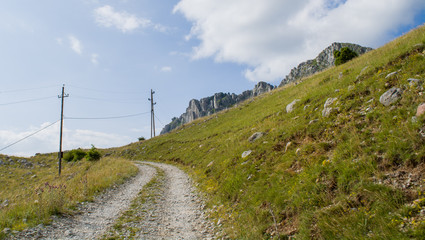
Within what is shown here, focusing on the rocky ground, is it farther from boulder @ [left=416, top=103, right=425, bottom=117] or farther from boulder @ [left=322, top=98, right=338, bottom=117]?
boulder @ [left=322, top=98, right=338, bottom=117]

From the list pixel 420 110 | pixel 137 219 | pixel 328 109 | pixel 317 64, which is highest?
pixel 317 64

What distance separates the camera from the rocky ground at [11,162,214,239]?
8023 mm

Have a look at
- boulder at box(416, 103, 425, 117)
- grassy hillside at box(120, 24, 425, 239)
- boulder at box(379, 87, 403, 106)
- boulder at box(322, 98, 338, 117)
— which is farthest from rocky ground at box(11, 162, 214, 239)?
boulder at box(379, 87, 403, 106)

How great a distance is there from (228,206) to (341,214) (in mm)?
5630

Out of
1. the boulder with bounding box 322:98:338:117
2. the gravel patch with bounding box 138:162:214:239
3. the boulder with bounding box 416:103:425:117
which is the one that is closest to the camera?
the boulder with bounding box 416:103:425:117

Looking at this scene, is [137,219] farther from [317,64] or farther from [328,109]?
[317,64]

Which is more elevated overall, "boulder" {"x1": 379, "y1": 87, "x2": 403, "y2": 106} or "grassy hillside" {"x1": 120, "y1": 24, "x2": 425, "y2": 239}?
"boulder" {"x1": 379, "y1": 87, "x2": 403, "y2": 106}

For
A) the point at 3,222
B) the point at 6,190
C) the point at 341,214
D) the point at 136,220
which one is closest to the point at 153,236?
the point at 136,220

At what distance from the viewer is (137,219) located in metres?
9.91

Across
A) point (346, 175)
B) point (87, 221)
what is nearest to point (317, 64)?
point (346, 175)

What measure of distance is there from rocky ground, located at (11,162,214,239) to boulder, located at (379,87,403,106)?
29.1 ft

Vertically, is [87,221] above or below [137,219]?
above

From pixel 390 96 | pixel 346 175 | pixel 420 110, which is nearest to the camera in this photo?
pixel 346 175

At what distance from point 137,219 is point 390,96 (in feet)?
40.2
